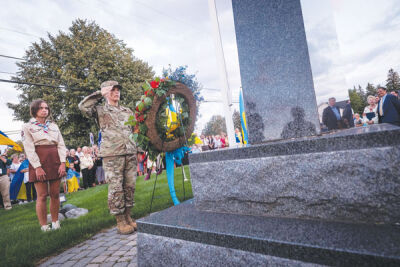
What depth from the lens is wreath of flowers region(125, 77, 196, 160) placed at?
2842 mm

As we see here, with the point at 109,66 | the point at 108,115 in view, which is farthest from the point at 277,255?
the point at 109,66

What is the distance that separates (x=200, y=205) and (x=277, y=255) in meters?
0.80

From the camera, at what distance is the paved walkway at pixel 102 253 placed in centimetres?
240

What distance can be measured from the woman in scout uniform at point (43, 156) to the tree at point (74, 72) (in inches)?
531

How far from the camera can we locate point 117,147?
126 inches

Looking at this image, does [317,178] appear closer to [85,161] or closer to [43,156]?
[43,156]

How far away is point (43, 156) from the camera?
354 cm

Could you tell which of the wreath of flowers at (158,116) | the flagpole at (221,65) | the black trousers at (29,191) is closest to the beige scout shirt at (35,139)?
the wreath of flowers at (158,116)

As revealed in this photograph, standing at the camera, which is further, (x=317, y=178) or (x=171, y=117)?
(x=171, y=117)

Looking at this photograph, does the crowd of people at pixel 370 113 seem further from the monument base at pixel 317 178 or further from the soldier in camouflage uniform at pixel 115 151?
the soldier in camouflage uniform at pixel 115 151

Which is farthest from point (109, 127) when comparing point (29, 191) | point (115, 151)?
point (29, 191)

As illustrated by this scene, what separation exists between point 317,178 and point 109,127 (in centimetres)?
287

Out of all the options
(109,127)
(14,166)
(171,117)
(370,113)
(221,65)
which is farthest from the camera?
(14,166)

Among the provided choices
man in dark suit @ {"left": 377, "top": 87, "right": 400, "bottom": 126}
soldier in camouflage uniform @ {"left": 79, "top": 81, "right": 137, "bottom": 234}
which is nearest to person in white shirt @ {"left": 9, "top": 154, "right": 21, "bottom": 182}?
soldier in camouflage uniform @ {"left": 79, "top": 81, "right": 137, "bottom": 234}
